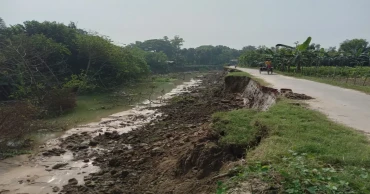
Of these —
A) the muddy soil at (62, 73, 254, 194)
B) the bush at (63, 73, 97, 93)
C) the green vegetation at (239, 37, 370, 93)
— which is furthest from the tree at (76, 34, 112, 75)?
the muddy soil at (62, 73, 254, 194)

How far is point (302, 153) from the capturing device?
4.86 metres

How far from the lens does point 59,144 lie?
11.7 meters

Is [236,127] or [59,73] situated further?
[59,73]

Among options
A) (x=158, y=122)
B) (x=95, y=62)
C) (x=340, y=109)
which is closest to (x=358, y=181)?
(x=340, y=109)

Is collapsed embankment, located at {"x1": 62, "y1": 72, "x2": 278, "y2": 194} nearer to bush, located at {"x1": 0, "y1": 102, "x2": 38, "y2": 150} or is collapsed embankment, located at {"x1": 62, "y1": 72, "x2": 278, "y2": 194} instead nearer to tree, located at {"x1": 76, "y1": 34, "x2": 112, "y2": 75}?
bush, located at {"x1": 0, "y1": 102, "x2": 38, "y2": 150}

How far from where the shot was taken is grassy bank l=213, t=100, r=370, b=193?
3781 millimetres

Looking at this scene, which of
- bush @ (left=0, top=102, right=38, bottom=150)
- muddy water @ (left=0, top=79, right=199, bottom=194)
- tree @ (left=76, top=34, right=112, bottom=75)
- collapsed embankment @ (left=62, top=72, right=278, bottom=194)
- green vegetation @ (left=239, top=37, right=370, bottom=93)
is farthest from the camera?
tree @ (left=76, top=34, right=112, bottom=75)

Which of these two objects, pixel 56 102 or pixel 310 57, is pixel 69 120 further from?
pixel 310 57

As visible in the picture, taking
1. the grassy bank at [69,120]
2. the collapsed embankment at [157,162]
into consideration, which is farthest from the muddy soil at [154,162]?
the grassy bank at [69,120]

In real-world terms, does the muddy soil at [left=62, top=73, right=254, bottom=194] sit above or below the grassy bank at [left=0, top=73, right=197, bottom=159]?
above

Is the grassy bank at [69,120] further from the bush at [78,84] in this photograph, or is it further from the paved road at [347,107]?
the paved road at [347,107]

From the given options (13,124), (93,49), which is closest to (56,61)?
(93,49)

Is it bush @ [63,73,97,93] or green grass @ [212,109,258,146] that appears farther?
bush @ [63,73,97,93]

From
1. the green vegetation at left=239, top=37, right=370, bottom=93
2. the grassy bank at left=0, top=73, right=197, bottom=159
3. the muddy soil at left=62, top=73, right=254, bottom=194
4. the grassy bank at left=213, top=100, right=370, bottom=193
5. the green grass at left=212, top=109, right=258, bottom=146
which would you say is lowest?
the grassy bank at left=0, top=73, right=197, bottom=159
